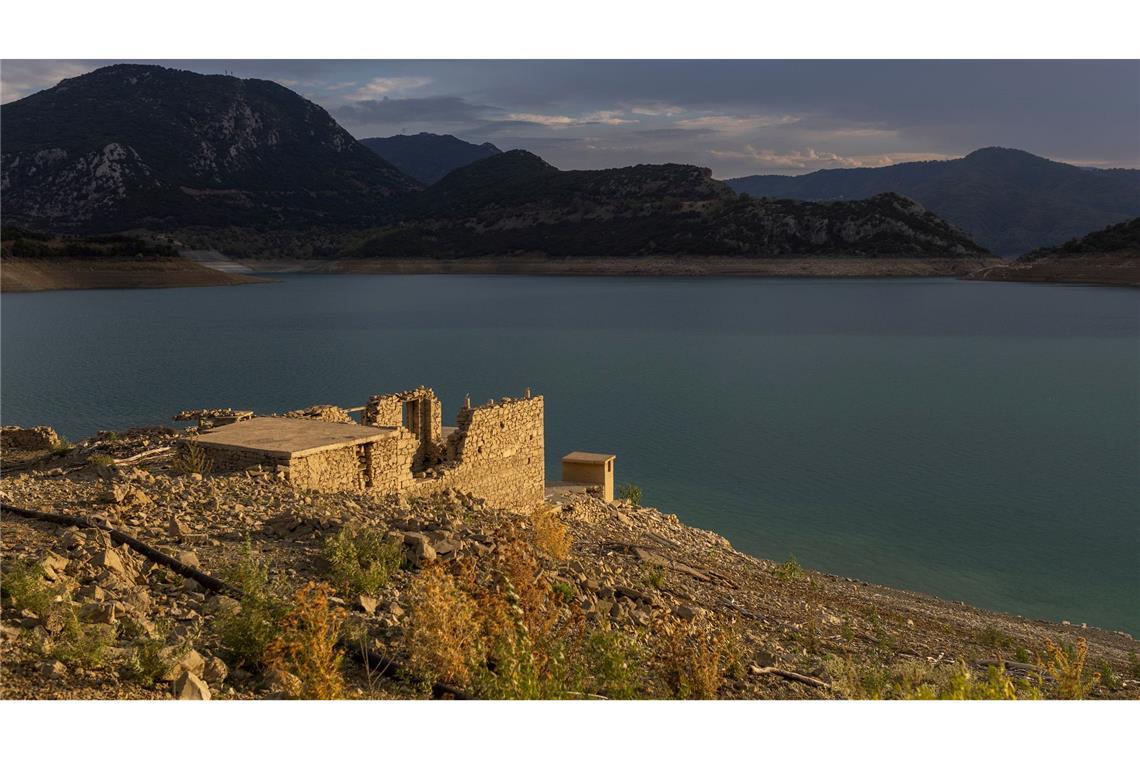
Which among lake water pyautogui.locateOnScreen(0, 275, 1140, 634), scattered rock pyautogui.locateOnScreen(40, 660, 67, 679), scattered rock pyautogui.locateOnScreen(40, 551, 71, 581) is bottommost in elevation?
lake water pyautogui.locateOnScreen(0, 275, 1140, 634)

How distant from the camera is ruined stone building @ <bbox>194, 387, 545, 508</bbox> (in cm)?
1161

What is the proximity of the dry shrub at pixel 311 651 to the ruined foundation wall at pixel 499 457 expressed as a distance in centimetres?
733

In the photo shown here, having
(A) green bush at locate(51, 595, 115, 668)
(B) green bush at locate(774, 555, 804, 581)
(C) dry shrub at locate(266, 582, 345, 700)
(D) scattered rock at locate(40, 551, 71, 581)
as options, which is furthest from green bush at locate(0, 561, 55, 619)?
(B) green bush at locate(774, 555, 804, 581)

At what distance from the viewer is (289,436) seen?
12.3 m

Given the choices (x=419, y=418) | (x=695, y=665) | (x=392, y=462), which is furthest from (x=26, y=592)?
(x=419, y=418)

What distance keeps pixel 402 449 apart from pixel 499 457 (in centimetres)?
251

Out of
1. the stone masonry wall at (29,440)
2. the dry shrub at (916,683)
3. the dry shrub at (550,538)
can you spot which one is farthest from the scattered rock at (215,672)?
the stone masonry wall at (29,440)

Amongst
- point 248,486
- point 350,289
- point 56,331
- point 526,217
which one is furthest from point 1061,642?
point 526,217

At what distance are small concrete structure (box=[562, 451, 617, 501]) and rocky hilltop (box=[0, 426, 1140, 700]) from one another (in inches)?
273

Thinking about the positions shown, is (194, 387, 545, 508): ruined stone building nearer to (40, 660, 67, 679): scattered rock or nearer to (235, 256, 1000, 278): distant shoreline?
(40, 660, 67, 679): scattered rock

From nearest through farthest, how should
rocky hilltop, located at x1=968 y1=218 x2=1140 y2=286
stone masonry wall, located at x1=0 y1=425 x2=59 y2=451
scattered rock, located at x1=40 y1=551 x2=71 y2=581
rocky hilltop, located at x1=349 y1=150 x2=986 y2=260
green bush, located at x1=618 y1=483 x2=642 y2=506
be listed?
scattered rock, located at x1=40 y1=551 x2=71 y2=581
stone masonry wall, located at x1=0 y1=425 x2=59 y2=451
green bush, located at x1=618 y1=483 x2=642 y2=506
rocky hilltop, located at x1=968 y1=218 x2=1140 y2=286
rocky hilltop, located at x1=349 y1=150 x2=986 y2=260

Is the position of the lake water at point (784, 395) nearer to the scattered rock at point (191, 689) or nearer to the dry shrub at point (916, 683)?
the dry shrub at point (916, 683)

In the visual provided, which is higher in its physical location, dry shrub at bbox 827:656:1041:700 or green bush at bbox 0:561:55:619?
green bush at bbox 0:561:55:619

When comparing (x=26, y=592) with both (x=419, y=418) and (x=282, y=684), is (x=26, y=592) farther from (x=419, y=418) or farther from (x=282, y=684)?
(x=419, y=418)
